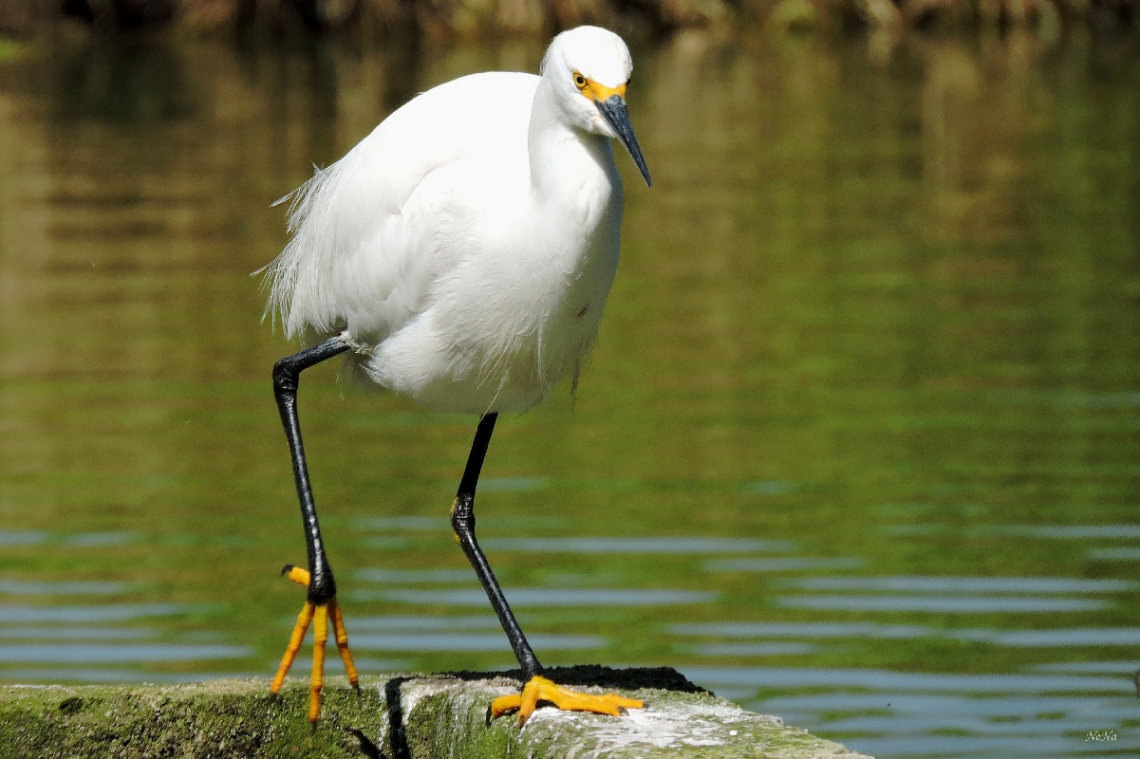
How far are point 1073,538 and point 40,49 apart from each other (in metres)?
26.9

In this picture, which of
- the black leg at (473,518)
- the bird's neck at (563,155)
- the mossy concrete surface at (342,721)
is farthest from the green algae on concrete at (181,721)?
the bird's neck at (563,155)

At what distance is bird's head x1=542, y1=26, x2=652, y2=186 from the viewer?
474 cm

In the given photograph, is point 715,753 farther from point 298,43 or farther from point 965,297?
point 298,43

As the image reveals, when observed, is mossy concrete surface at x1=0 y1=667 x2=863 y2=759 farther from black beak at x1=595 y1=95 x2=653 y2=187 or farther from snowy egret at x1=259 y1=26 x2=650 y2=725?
black beak at x1=595 y1=95 x2=653 y2=187

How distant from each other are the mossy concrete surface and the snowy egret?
0.08m

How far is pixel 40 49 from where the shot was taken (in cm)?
3278

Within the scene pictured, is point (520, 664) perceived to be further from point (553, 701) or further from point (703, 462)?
point (703, 462)

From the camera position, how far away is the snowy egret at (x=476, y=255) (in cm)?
495

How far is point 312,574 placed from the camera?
5.43m

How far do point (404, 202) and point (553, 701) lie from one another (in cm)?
138

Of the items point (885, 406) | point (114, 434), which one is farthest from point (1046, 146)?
point (114, 434)

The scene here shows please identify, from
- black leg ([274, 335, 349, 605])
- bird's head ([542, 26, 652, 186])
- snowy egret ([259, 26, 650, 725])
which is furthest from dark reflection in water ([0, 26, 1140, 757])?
bird's head ([542, 26, 652, 186])

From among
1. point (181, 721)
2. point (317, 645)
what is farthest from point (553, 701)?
point (181, 721)

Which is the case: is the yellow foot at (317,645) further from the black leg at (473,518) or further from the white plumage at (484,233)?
the white plumage at (484,233)
